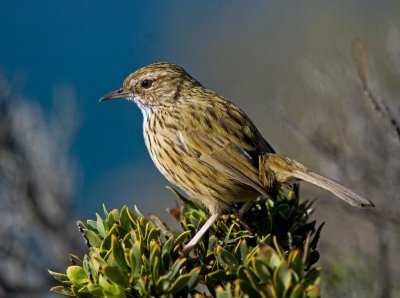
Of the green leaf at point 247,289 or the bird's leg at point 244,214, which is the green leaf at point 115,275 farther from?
the bird's leg at point 244,214

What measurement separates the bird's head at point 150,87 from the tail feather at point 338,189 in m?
1.54

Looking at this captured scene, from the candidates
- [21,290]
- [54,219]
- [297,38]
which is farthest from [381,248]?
[297,38]

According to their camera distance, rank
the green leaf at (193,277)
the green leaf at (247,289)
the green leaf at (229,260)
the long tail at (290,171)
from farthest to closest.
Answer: the long tail at (290,171) → the green leaf at (229,260) → the green leaf at (193,277) → the green leaf at (247,289)

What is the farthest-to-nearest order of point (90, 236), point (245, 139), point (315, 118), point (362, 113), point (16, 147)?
point (16, 147), point (315, 118), point (362, 113), point (245, 139), point (90, 236)

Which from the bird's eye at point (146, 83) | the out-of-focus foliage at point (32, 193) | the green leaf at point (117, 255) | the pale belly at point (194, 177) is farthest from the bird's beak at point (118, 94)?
the green leaf at point (117, 255)

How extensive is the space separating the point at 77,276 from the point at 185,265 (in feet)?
1.54

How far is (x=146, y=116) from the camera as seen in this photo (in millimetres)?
5707

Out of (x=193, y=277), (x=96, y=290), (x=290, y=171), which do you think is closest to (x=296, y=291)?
(x=193, y=277)

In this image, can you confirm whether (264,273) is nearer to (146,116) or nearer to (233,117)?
(233,117)

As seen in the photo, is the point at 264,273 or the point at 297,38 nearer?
the point at 264,273

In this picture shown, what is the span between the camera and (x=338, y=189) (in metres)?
4.09

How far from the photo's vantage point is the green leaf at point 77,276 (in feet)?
10.1

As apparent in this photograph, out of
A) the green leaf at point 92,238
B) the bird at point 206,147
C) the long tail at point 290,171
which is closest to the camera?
the green leaf at point 92,238

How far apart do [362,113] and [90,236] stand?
2.90 meters
